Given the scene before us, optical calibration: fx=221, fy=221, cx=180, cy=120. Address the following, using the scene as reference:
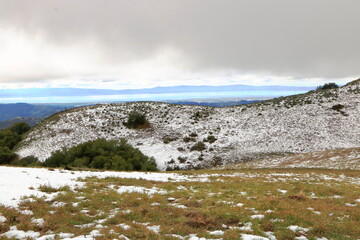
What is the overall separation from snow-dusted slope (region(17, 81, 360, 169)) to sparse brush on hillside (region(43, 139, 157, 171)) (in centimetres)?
1027

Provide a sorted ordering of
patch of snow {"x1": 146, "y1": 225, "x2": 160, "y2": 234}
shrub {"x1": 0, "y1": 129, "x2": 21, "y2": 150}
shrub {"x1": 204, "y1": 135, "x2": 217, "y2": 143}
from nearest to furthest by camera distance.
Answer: patch of snow {"x1": 146, "y1": 225, "x2": 160, "y2": 234} → shrub {"x1": 204, "y1": 135, "x2": 217, "y2": 143} → shrub {"x1": 0, "y1": 129, "x2": 21, "y2": 150}

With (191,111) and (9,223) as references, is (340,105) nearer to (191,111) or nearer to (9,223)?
(191,111)

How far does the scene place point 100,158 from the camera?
34.6 metres

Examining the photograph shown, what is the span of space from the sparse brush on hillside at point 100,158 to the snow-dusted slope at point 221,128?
10273mm

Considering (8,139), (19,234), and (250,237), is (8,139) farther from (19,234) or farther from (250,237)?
(250,237)

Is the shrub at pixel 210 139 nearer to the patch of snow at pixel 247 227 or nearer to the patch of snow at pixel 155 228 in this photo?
the patch of snow at pixel 247 227

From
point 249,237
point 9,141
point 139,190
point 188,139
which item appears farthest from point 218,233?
point 9,141

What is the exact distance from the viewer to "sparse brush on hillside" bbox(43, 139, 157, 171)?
3437 cm

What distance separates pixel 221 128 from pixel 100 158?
36461 millimetres

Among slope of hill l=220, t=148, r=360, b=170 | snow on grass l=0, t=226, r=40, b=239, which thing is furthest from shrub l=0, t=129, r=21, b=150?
snow on grass l=0, t=226, r=40, b=239

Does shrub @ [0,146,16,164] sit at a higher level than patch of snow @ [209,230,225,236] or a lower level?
lower

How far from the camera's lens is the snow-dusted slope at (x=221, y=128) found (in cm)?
4969

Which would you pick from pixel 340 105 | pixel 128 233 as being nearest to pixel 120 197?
pixel 128 233

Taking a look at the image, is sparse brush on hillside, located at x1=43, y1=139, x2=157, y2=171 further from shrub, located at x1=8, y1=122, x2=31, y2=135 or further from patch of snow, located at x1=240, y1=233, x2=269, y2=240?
shrub, located at x1=8, y1=122, x2=31, y2=135
